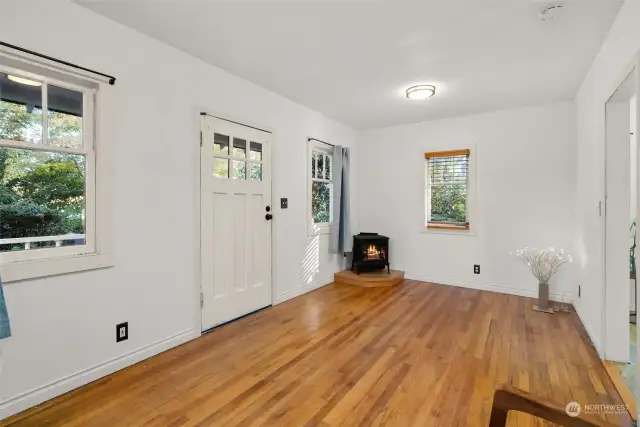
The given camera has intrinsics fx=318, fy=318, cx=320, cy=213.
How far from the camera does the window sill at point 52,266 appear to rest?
1.79 meters

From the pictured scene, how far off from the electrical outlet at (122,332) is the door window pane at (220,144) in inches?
64.6

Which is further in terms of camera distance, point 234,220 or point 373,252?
point 373,252

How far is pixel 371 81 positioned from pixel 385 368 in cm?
272

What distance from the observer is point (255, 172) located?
3.50 metres

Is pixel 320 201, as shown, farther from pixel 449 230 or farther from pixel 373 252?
pixel 449 230

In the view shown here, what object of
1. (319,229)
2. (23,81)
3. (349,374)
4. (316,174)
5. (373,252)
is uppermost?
(23,81)

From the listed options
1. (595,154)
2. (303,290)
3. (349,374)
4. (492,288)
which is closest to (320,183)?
(303,290)

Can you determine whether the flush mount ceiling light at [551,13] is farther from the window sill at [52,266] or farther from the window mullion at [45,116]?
the window sill at [52,266]

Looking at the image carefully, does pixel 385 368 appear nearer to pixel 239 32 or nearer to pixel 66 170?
pixel 66 170

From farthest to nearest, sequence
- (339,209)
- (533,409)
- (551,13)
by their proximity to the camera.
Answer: (339,209)
(551,13)
(533,409)

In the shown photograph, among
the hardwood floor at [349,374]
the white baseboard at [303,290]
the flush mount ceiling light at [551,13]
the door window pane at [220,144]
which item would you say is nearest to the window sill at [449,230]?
the hardwood floor at [349,374]

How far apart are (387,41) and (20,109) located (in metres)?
2.53

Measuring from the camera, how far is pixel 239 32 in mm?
2438

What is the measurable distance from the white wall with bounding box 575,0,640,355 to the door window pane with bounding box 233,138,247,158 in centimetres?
303
